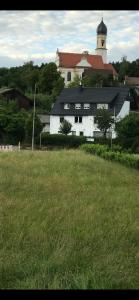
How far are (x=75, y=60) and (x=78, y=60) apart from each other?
1.54 feet

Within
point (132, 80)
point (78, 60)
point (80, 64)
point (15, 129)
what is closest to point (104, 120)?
point (15, 129)

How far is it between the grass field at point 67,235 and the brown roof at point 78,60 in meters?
57.8

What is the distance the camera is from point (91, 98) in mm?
39250

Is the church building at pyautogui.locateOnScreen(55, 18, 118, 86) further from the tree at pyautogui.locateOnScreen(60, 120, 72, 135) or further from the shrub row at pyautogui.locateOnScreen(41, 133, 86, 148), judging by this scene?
the shrub row at pyautogui.locateOnScreen(41, 133, 86, 148)

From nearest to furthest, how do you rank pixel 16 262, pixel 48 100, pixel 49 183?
pixel 16 262
pixel 49 183
pixel 48 100

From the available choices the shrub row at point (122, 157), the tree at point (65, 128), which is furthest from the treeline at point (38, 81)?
the shrub row at point (122, 157)

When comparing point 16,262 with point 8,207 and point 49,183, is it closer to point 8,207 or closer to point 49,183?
point 8,207

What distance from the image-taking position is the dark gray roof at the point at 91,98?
1512 inches

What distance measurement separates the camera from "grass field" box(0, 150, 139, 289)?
307cm

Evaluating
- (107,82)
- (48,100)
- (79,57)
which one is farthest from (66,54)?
(48,100)

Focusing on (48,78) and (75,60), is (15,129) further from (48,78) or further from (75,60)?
(75,60)

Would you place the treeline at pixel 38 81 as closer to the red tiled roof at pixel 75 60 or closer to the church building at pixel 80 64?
the church building at pixel 80 64

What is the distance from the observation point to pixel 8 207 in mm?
5695

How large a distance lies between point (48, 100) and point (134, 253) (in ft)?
134
